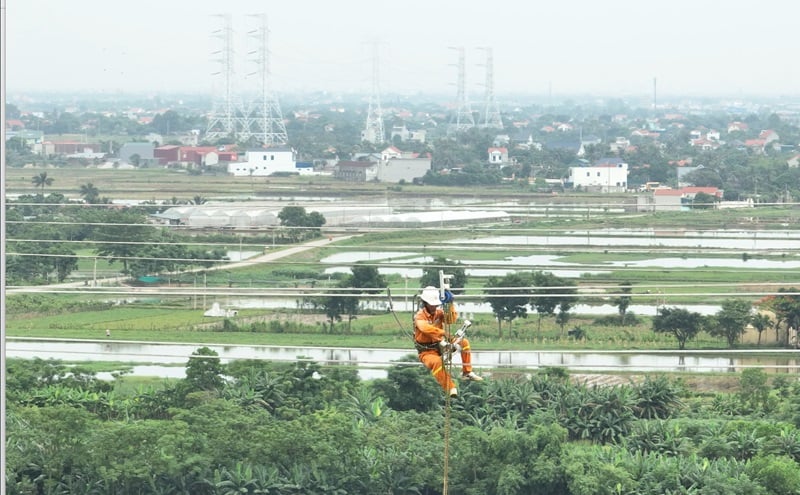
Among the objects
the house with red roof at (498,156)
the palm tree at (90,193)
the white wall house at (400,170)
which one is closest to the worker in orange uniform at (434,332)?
the palm tree at (90,193)

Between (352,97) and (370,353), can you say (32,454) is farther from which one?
(352,97)

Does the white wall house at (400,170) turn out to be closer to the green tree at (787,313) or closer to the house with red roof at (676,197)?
the house with red roof at (676,197)

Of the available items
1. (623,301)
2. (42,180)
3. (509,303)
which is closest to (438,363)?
(509,303)

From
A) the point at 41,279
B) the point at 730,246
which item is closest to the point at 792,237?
the point at 730,246

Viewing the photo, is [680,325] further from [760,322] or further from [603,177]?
[603,177]

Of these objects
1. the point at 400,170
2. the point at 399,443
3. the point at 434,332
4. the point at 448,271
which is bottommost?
the point at 399,443
